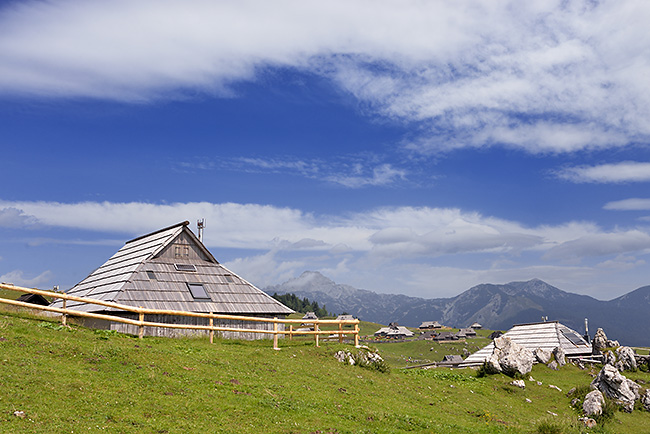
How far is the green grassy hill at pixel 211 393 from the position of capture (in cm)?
1622

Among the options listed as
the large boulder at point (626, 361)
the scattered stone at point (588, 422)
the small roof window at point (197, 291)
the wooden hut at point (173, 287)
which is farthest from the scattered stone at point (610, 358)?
the small roof window at point (197, 291)

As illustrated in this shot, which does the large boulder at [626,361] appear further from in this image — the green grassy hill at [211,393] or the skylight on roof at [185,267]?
the skylight on roof at [185,267]

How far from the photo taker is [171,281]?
37.7 meters

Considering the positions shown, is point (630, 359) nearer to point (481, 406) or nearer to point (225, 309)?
point (481, 406)

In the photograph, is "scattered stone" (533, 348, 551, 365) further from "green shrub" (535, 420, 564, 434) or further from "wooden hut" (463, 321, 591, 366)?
"green shrub" (535, 420, 564, 434)

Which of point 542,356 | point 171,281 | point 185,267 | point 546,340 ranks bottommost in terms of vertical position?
point 542,356

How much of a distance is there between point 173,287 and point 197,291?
75.9 inches

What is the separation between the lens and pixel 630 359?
→ 5144 cm

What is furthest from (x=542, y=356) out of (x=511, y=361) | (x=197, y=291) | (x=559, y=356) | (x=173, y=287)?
(x=173, y=287)

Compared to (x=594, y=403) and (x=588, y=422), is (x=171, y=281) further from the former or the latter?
(x=594, y=403)

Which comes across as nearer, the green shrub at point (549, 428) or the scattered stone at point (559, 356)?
the green shrub at point (549, 428)

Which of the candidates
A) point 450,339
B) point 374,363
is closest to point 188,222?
point 374,363

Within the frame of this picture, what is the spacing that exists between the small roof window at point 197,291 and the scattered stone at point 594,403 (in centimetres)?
2906

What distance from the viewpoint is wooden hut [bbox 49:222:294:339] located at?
34.2 metres
